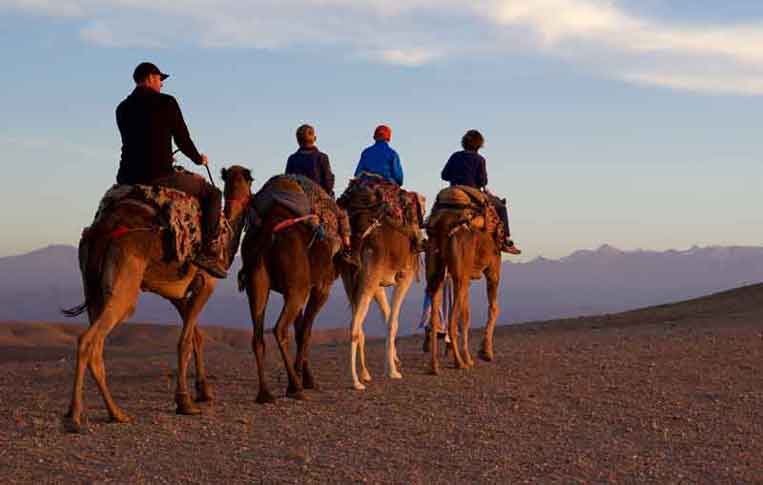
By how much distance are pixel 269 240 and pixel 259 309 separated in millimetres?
781

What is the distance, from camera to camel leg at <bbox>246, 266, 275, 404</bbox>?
38.7 ft

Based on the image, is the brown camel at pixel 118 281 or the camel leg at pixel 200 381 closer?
the brown camel at pixel 118 281

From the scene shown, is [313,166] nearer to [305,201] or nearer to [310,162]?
[310,162]

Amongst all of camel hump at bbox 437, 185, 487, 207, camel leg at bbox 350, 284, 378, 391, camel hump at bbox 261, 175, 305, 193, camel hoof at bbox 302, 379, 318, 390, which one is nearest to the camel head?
camel hump at bbox 261, 175, 305, 193

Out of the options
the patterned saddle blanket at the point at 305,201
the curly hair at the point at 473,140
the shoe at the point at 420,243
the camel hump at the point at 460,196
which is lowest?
the shoe at the point at 420,243

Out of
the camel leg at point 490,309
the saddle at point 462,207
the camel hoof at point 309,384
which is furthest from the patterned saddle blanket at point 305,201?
the camel leg at point 490,309

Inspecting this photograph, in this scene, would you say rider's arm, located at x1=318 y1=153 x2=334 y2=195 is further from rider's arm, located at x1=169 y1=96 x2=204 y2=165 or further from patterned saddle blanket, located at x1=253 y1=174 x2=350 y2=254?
rider's arm, located at x1=169 y1=96 x2=204 y2=165

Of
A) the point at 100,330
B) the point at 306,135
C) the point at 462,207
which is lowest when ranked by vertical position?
the point at 100,330

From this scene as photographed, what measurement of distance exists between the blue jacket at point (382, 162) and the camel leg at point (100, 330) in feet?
15.2

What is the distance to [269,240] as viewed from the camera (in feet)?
39.0

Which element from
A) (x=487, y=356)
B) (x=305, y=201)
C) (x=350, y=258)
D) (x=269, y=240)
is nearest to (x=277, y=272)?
(x=269, y=240)

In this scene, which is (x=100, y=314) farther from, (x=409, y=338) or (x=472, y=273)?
(x=409, y=338)

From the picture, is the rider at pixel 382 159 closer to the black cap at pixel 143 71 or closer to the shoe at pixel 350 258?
the shoe at pixel 350 258

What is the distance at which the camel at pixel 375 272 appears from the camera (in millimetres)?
13133
